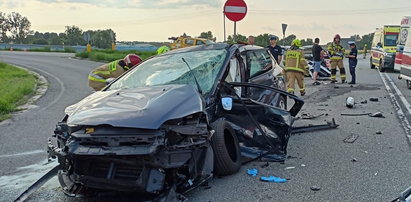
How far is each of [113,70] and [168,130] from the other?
3735mm

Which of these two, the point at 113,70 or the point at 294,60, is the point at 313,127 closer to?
the point at 113,70

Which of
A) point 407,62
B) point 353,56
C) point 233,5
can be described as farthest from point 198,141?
point 353,56

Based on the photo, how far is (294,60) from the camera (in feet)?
38.4

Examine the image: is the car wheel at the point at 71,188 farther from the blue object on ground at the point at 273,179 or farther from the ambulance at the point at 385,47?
the ambulance at the point at 385,47

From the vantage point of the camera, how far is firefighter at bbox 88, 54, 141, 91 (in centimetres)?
720

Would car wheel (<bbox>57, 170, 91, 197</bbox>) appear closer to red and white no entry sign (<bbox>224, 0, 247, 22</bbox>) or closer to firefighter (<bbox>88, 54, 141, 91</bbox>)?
firefighter (<bbox>88, 54, 141, 91</bbox>)

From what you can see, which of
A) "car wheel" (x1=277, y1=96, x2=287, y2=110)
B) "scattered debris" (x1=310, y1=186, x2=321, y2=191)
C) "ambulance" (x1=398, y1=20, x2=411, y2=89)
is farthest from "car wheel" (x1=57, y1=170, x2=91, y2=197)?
"ambulance" (x1=398, y1=20, x2=411, y2=89)

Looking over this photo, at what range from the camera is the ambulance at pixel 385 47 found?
20750 millimetres

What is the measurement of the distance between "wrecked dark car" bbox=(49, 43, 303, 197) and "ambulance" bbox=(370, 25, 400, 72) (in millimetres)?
17161

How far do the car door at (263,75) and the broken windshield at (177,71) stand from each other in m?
0.70

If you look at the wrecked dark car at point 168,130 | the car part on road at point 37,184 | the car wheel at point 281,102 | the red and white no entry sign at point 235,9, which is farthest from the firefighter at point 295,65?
the car part on road at point 37,184

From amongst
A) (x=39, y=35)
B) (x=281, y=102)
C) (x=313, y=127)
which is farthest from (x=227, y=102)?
(x=39, y=35)

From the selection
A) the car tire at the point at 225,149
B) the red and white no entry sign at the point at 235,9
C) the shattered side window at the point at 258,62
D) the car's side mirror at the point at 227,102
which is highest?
the red and white no entry sign at the point at 235,9

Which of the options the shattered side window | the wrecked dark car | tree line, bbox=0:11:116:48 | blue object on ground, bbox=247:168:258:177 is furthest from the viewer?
tree line, bbox=0:11:116:48
